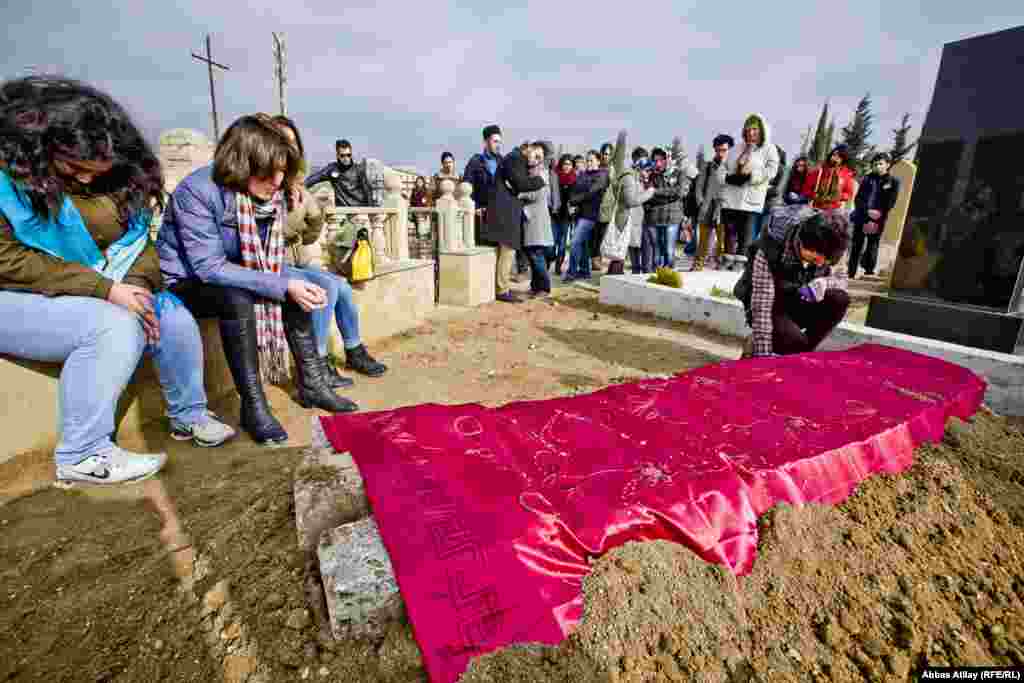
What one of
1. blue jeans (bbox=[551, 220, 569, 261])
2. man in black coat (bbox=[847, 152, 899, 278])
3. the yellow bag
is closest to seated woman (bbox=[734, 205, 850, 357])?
the yellow bag

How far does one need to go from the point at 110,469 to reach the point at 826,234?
3.76 meters

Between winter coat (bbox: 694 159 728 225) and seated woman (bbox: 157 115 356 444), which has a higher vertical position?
winter coat (bbox: 694 159 728 225)

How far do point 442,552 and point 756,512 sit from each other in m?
0.93

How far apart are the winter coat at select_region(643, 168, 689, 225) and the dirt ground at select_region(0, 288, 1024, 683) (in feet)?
18.9

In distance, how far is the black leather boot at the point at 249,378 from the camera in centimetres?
238

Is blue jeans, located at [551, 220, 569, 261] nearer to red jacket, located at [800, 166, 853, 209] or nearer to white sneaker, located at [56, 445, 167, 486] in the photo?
red jacket, located at [800, 166, 853, 209]

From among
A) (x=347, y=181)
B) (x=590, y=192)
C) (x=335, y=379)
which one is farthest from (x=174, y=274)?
(x=590, y=192)

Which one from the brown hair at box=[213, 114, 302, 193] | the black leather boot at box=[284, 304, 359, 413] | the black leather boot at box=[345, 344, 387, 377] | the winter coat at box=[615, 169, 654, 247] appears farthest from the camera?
the winter coat at box=[615, 169, 654, 247]

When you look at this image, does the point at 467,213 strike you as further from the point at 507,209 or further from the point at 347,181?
the point at 347,181

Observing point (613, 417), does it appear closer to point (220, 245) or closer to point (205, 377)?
point (220, 245)

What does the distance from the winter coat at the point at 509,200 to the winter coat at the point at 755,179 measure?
276cm

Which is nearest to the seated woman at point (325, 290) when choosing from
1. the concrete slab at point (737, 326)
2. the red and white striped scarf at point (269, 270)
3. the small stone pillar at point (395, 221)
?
the red and white striped scarf at point (269, 270)

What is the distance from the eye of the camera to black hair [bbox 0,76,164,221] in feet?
5.69

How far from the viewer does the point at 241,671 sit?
1.10 meters
